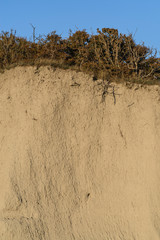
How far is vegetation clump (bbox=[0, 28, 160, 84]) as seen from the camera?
11.6m

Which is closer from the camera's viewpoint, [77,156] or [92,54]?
[77,156]

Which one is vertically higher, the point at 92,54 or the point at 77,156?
the point at 92,54

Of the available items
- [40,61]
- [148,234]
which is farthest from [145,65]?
[148,234]

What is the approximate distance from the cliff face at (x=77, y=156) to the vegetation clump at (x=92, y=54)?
57 centimetres

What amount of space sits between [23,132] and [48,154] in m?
1.03

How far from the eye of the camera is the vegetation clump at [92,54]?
11.6 m

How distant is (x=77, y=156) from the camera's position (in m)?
10.4

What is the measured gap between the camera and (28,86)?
35.4 feet

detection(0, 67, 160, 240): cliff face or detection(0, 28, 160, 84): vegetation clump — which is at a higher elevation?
detection(0, 28, 160, 84): vegetation clump

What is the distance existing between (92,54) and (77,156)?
4.27m

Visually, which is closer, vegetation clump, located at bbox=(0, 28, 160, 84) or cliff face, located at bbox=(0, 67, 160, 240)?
cliff face, located at bbox=(0, 67, 160, 240)

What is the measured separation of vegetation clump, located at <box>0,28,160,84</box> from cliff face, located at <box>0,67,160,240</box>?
A: 566 mm

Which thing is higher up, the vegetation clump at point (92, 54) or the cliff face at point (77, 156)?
the vegetation clump at point (92, 54)

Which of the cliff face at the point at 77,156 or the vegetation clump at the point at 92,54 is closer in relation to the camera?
the cliff face at the point at 77,156
